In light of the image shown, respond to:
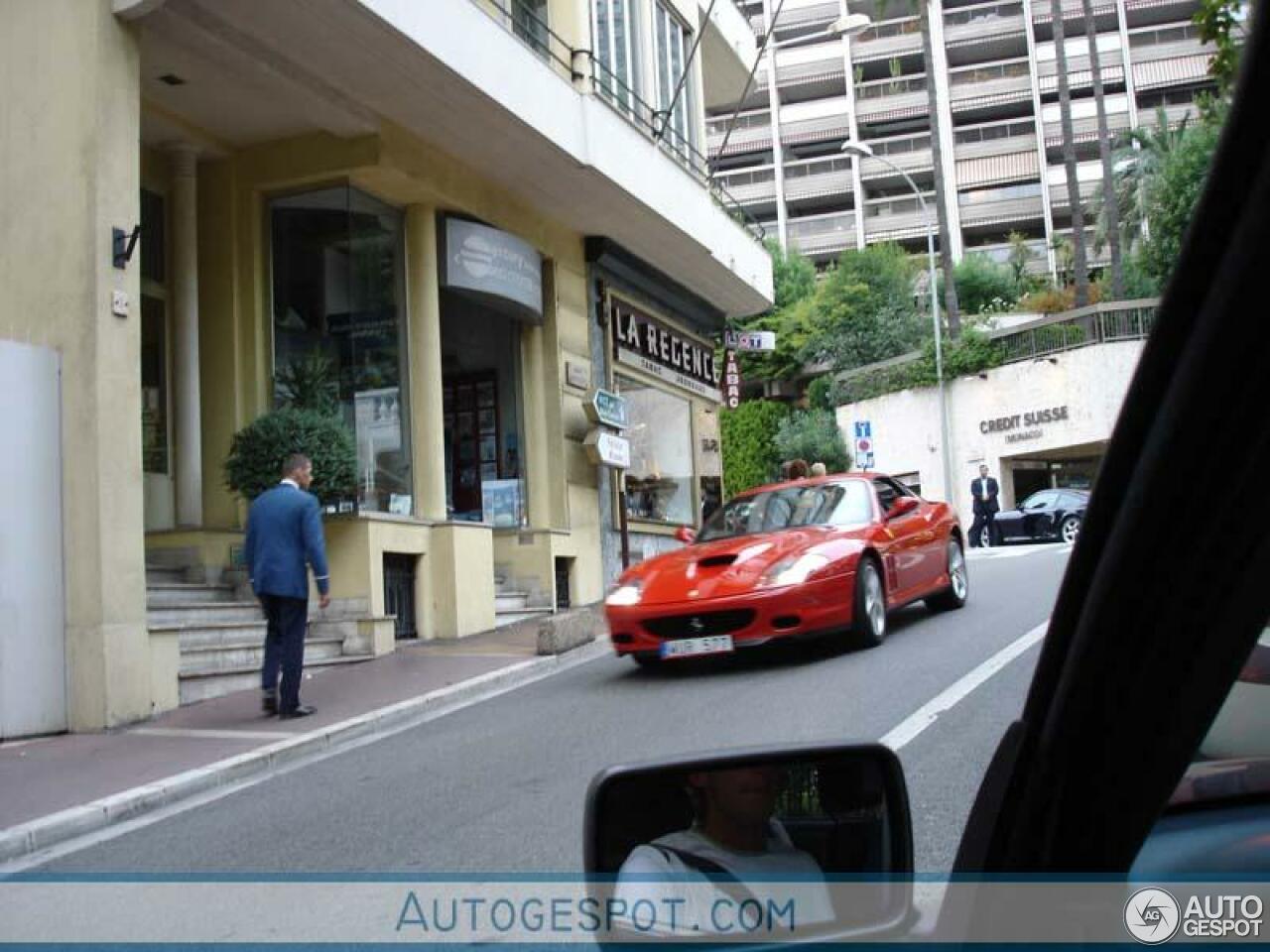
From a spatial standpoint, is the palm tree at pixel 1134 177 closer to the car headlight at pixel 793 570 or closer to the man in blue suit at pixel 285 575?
the car headlight at pixel 793 570

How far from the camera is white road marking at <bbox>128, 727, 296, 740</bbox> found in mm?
8867

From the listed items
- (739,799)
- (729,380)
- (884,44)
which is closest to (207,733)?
(739,799)

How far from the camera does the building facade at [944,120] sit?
58.9m

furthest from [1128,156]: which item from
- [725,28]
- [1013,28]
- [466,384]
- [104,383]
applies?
[104,383]

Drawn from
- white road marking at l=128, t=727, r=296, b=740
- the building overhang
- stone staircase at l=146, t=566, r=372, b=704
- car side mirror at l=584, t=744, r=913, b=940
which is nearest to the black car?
the building overhang

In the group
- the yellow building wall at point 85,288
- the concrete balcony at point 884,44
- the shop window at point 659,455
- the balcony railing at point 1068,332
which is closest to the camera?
the yellow building wall at point 85,288

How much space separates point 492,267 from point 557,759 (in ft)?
33.6

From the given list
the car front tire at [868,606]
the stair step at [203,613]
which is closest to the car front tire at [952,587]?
the car front tire at [868,606]

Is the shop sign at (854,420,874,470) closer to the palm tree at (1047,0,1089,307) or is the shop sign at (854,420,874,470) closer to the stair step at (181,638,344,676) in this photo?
the palm tree at (1047,0,1089,307)

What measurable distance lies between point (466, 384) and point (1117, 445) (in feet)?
57.8

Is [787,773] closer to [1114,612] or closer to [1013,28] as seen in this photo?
[1114,612]

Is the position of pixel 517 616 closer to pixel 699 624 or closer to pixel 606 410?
pixel 606 410

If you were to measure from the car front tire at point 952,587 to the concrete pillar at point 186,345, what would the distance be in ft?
26.7

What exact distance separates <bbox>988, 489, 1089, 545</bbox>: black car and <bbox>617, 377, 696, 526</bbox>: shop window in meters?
8.40
